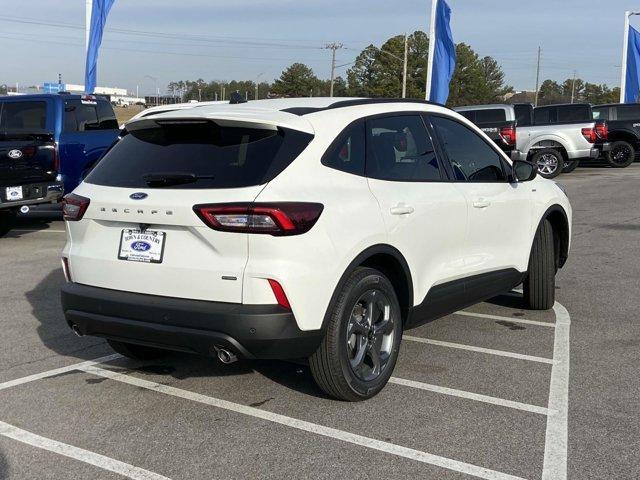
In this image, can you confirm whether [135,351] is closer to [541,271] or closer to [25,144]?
[541,271]

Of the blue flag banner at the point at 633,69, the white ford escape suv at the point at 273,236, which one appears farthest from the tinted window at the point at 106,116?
the blue flag banner at the point at 633,69

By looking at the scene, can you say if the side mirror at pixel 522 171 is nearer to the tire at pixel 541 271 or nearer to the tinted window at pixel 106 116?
the tire at pixel 541 271

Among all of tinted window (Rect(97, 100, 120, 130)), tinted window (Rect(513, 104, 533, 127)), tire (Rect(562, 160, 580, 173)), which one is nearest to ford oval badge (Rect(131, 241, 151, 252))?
tinted window (Rect(97, 100, 120, 130))

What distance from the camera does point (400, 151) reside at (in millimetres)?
4676

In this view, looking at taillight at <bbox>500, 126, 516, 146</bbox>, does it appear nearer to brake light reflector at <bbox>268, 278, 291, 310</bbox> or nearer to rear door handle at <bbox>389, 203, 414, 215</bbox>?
rear door handle at <bbox>389, 203, 414, 215</bbox>

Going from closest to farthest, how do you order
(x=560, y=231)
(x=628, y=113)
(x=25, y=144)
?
(x=560, y=231)
(x=25, y=144)
(x=628, y=113)

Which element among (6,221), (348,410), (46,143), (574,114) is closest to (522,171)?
(348,410)

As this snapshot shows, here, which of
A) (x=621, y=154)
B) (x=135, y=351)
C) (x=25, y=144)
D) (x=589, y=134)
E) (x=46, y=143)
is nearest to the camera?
(x=135, y=351)

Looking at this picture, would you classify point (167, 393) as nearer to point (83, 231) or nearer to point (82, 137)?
point (83, 231)

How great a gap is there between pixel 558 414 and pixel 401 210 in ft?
4.72

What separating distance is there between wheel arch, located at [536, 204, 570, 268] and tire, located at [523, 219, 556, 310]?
0.61 feet

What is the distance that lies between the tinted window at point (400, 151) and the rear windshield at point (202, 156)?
0.58 meters

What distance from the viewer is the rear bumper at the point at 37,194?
968 centimetres

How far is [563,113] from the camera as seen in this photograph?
2156cm
